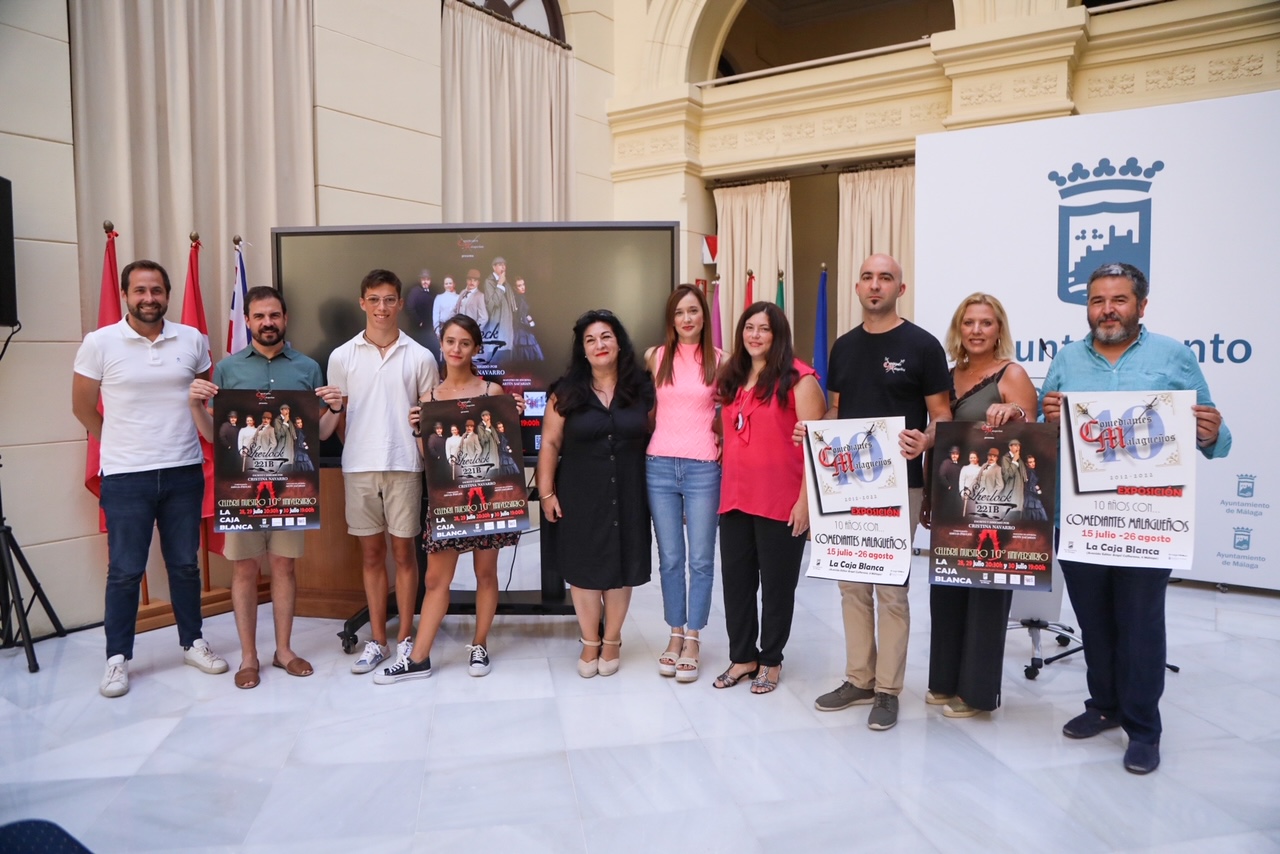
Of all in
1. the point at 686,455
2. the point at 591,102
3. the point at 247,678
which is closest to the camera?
the point at 686,455

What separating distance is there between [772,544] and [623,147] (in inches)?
205

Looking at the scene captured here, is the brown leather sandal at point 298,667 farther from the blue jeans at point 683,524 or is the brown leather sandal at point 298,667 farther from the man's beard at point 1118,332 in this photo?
the man's beard at point 1118,332

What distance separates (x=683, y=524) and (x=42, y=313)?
125 inches

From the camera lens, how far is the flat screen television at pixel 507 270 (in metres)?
3.93

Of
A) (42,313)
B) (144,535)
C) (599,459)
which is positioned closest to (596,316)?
(599,459)

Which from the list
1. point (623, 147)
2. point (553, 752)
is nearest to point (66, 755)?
point (553, 752)

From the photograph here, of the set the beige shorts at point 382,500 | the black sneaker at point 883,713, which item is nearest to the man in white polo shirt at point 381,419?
the beige shorts at point 382,500

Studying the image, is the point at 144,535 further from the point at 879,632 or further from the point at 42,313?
the point at 879,632

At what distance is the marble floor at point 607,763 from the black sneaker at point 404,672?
0.07 metres

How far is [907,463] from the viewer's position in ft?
9.15

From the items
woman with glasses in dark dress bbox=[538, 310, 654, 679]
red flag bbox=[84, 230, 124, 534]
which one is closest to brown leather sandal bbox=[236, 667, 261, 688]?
red flag bbox=[84, 230, 124, 534]

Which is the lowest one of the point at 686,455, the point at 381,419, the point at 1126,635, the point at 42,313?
the point at 1126,635

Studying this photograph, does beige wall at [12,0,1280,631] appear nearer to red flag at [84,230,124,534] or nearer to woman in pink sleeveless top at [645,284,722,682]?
red flag at [84,230,124,534]

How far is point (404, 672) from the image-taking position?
334cm
